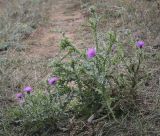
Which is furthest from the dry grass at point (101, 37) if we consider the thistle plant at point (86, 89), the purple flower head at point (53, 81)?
the purple flower head at point (53, 81)

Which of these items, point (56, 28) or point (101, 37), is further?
point (56, 28)

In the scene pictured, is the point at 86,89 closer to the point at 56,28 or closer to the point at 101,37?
the point at 101,37

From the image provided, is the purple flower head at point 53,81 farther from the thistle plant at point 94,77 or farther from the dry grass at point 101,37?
the dry grass at point 101,37

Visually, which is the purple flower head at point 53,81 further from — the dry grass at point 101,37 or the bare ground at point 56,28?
the bare ground at point 56,28

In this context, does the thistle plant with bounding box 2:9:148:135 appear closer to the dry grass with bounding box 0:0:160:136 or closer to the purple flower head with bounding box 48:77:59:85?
the purple flower head with bounding box 48:77:59:85

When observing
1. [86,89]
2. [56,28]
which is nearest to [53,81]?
[86,89]

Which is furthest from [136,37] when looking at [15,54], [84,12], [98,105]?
[84,12]

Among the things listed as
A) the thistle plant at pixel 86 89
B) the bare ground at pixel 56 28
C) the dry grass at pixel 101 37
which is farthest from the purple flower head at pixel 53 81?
the bare ground at pixel 56 28

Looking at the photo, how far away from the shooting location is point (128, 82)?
2.88m

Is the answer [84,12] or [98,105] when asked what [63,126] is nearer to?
[98,105]

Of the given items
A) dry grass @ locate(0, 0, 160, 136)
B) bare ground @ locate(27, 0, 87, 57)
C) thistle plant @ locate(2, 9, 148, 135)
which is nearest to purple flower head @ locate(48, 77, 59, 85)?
thistle plant @ locate(2, 9, 148, 135)

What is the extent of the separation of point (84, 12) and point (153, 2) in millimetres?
1315

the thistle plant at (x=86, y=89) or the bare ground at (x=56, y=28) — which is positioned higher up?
the thistle plant at (x=86, y=89)

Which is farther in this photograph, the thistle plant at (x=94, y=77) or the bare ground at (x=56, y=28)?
the bare ground at (x=56, y=28)
